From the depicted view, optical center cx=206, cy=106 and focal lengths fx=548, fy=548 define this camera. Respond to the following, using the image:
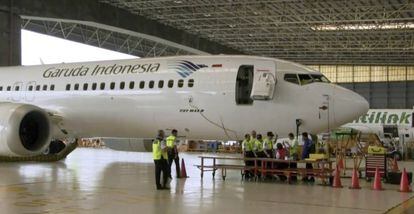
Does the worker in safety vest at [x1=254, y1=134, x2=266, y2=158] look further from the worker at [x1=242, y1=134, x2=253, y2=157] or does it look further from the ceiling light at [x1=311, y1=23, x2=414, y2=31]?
the ceiling light at [x1=311, y1=23, x2=414, y2=31]

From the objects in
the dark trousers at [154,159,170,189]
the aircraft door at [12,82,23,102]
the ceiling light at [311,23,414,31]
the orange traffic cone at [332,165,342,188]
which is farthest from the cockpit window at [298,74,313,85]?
the ceiling light at [311,23,414,31]

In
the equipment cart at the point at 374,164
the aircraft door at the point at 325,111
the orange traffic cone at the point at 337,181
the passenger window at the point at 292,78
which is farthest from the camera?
the equipment cart at the point at 374,164

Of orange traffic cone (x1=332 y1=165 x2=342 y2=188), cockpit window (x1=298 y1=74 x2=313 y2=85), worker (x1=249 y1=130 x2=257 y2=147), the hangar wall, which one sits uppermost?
the hangar wall

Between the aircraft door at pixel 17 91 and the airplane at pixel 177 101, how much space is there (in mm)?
516

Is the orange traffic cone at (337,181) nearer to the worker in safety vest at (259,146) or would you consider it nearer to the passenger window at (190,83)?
the worker in safety vest at (259,146)

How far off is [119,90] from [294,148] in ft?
18.6

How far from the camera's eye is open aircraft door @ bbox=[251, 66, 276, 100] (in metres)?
14.5

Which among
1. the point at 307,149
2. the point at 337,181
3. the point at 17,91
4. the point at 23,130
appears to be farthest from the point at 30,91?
the point at 337,181

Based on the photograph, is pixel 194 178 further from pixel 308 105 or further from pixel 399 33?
pixel 399 33

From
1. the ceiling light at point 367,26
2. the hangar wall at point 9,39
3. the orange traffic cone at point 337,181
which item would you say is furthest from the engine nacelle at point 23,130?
the ceiling light at point 367,26

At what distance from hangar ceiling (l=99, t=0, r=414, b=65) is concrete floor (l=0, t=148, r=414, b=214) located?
18813mm

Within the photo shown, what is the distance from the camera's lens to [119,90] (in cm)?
1678

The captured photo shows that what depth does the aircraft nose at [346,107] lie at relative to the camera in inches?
564

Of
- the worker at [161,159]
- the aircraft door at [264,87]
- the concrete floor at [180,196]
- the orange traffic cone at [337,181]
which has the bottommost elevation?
the concrete floor at [180,196]
